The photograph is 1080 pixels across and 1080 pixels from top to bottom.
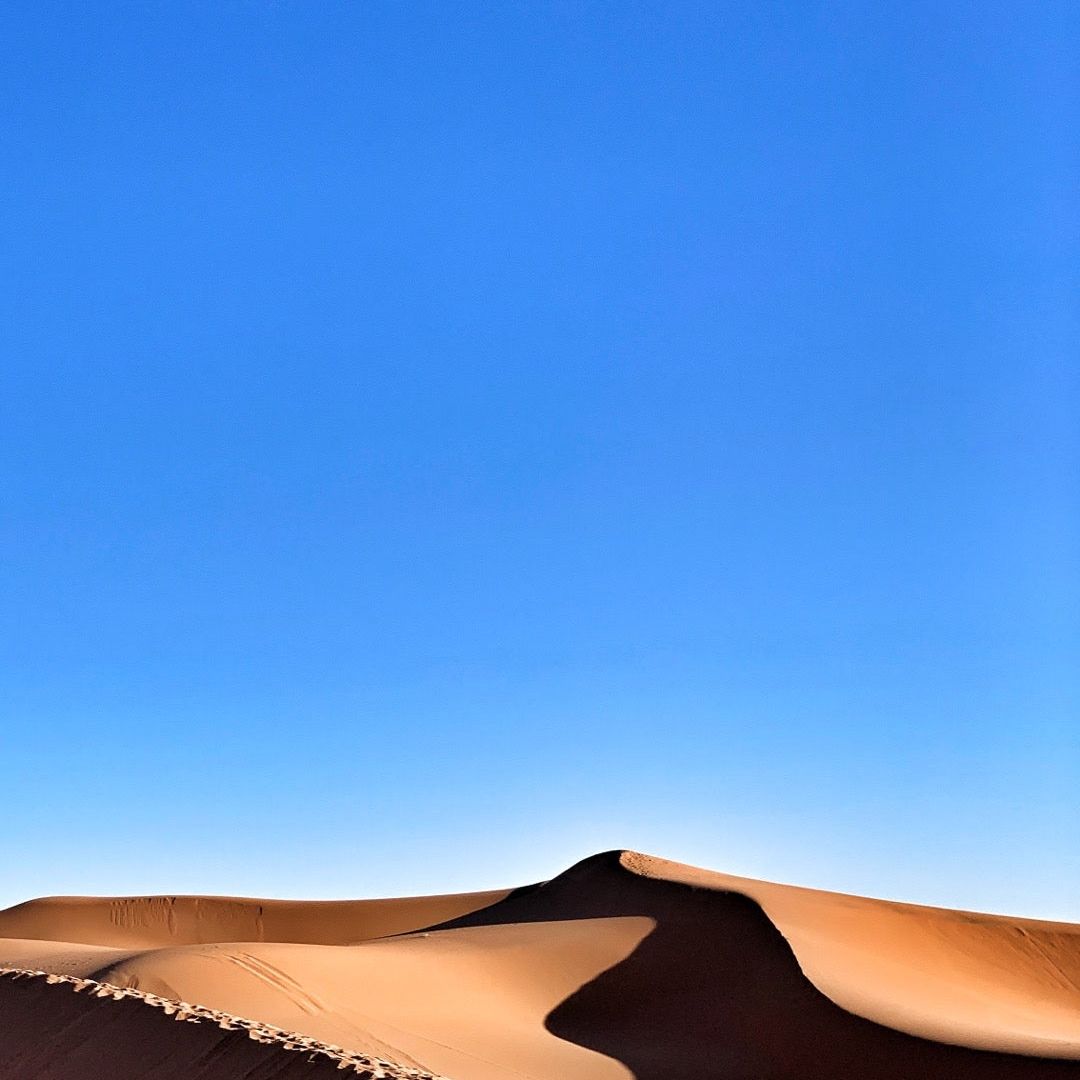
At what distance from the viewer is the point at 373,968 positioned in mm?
18109

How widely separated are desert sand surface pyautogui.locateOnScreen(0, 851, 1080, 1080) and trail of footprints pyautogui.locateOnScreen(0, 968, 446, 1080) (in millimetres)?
31

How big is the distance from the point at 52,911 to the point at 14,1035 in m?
29.4

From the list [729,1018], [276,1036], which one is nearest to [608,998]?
[729,1018]

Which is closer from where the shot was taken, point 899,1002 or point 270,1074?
point 270,1074

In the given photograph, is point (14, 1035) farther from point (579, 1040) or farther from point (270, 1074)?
point (579, 1040)

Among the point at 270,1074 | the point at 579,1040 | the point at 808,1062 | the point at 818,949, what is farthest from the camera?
the point at 818,949

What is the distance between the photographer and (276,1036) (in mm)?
10500

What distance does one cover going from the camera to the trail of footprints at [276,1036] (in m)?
9.42

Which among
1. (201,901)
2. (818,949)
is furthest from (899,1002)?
(201,901)

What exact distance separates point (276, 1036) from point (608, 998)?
939 centimetres

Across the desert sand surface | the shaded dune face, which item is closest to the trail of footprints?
the desert sand surface

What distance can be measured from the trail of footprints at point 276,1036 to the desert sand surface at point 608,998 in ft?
0.10

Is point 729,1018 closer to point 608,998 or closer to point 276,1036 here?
point 608,998

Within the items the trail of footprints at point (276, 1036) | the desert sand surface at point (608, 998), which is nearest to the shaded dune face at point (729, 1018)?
A: the desert sand surface at point (608, 998)
